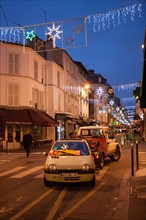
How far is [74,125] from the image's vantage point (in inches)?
2004

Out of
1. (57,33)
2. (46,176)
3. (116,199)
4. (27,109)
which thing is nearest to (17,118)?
(27,109)

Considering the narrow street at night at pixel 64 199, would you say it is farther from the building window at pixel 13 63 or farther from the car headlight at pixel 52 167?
the building window at pixel 13 63

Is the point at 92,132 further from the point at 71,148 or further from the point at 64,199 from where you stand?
the point at 64,199

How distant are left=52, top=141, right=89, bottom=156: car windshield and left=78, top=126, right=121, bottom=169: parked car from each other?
323 centimetres

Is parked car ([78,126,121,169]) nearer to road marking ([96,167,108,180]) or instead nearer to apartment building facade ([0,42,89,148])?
road marking ([96,167,108,180])

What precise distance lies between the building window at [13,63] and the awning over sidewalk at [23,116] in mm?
3651

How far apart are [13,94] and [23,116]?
8.52 feet

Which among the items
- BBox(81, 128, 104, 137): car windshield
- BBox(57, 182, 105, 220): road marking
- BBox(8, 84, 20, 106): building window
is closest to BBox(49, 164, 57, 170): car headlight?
BBox(57, 182, 105, 220): road marking

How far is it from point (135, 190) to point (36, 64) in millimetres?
26281

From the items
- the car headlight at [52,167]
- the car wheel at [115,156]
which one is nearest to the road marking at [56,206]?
the car headlight at [52,167]

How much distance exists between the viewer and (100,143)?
15.8m

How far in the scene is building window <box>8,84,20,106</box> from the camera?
3169 cm

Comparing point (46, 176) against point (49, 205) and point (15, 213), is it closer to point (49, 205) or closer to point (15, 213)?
point (49, 205)

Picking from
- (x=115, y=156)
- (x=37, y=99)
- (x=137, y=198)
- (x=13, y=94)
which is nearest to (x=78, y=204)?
(x=137, y=198)
